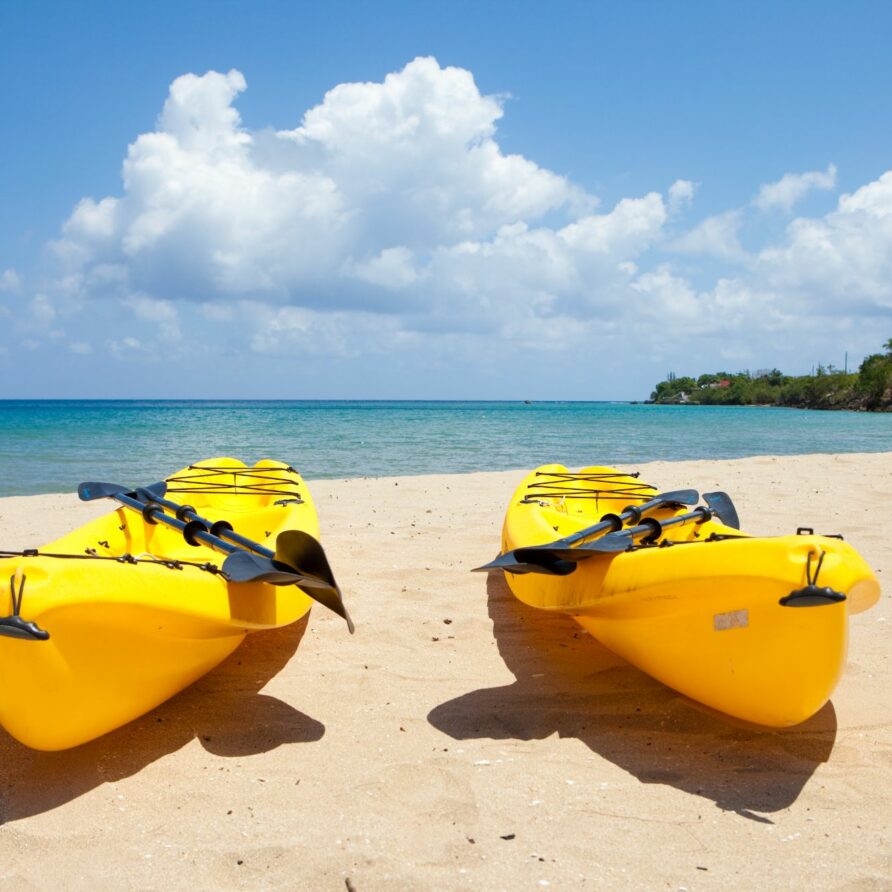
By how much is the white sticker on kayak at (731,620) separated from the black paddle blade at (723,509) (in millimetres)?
1590

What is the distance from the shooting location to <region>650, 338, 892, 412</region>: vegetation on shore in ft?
159

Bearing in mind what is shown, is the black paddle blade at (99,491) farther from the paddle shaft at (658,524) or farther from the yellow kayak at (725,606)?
the paddle shaft at (658,524)

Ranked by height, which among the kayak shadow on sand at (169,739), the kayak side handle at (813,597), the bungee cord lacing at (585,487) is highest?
the bungee cord lacing at (585,487)

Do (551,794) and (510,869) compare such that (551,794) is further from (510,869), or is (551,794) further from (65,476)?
(65,476)

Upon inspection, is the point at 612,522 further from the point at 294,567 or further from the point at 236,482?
the point at 236,482

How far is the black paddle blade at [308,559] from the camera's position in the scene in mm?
2801

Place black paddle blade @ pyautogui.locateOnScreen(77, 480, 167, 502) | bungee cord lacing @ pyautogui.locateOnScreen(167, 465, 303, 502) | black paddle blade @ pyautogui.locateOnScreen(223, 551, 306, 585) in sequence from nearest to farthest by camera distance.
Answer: black paddle blade @ pyautogui.locateOnScreen(223, 551, 306, 585) → black paddle blade @ pyautogui.locateOnScreen(77, 480, 167, 502) → bungee cord lacing @ pyautogui.locateOnScreen(167, 465, 303, 502)

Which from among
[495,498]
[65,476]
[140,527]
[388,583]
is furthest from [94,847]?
[65,476]

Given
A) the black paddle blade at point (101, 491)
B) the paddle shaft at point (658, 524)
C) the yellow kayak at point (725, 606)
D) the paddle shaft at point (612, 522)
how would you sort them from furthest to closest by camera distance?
1. the black paddle blade at point (101, 491)
2. the paddle shaft at point (658, 524)
3. the paddle shaft at point (612, 522)
4. the yellow kayak at point (725, 606)

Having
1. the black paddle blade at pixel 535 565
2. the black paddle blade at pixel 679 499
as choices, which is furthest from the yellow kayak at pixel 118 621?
the black paddle blade at pixel 679 499

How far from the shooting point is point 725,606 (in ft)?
8.39

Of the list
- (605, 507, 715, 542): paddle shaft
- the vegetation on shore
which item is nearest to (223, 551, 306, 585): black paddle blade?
(605, 507, 715, 542): paddle shaft

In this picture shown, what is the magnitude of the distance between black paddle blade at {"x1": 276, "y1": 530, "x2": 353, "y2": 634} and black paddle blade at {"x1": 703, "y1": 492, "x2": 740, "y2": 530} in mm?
2359

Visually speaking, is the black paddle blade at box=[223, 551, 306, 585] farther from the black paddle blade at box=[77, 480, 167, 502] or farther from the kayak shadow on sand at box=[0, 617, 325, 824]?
the black paddle blade at box=[77, 480, 167, 502]
